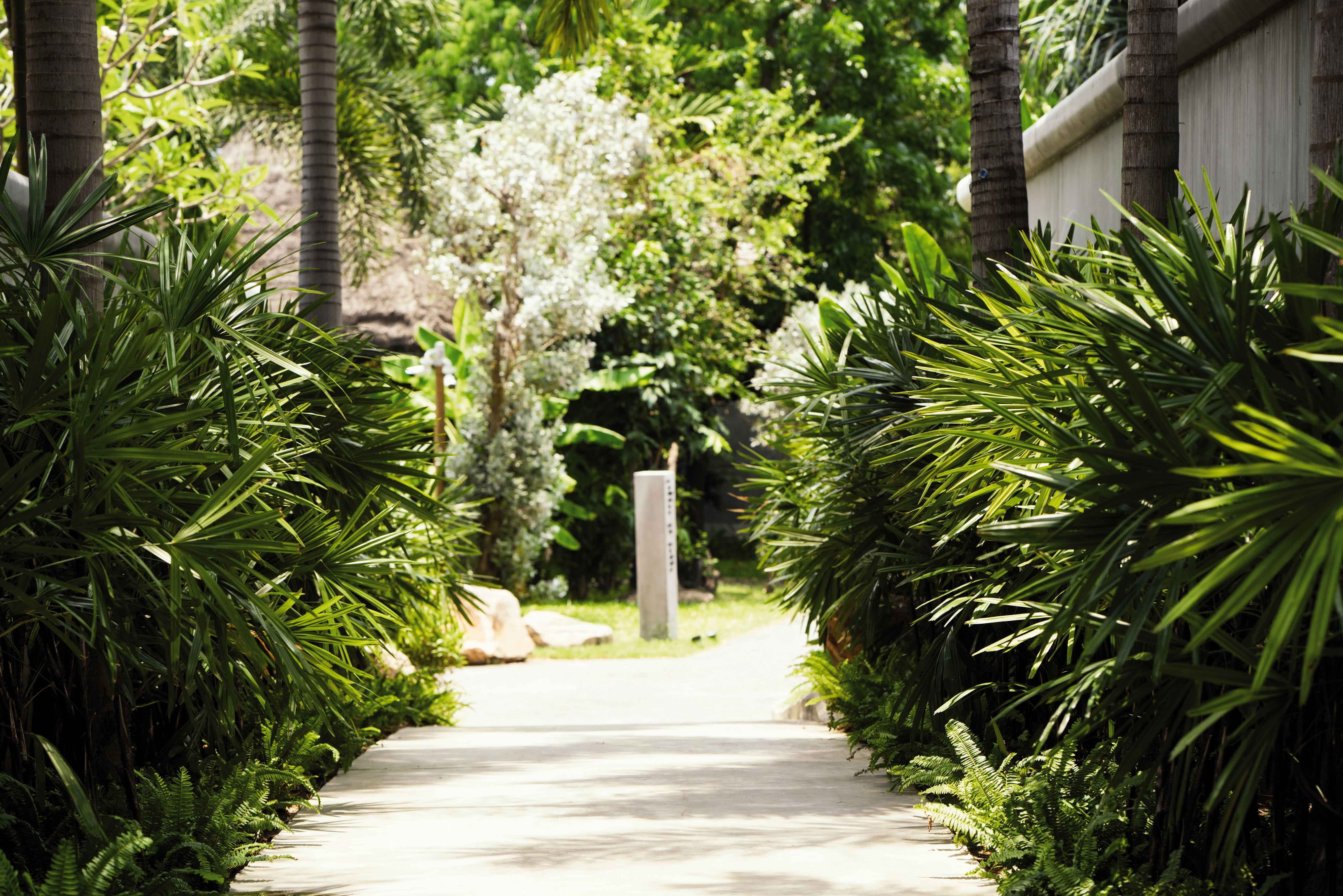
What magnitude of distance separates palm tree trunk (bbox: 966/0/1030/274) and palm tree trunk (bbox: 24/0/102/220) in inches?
147

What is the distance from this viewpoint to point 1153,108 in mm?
4910

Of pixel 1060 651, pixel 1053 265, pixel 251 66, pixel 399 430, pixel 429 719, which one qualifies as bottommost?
pixel 429 719

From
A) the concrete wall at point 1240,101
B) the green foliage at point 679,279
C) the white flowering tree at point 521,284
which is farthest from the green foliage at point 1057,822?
the green foliage at point 679,279

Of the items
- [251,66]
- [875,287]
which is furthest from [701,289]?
[251,66]

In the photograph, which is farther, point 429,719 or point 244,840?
point 429,719

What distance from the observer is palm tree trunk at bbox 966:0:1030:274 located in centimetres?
576

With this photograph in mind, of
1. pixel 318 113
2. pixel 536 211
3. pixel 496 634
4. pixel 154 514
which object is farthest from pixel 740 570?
pixel 154 514

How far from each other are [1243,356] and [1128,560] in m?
0.53

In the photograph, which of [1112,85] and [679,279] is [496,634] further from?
[679,279]

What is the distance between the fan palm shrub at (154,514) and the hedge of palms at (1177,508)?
2.10 m

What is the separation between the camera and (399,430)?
227 inches

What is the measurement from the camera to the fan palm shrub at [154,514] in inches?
130

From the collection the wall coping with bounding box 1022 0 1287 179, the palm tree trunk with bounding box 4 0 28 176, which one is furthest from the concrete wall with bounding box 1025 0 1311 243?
the palm tree trunk with bounding box 4 0 28 176

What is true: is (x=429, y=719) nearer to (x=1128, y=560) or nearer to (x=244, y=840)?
(x=244, y=840)
